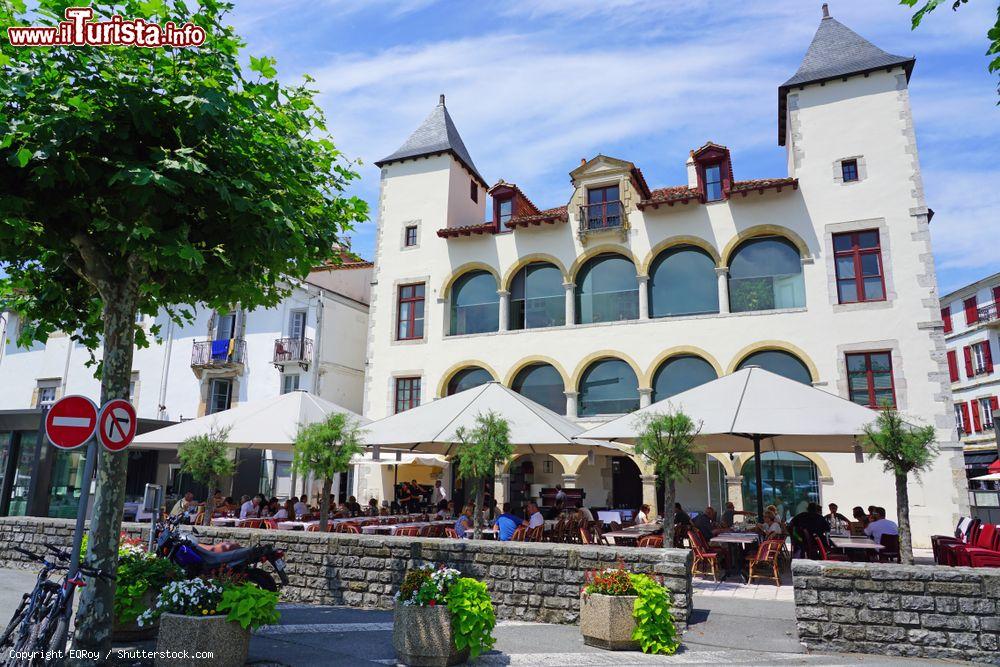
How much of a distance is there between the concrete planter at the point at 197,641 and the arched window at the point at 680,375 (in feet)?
48.8

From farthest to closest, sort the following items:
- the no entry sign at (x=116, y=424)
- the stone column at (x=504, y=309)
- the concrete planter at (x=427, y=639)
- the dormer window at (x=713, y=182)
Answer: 1. the stone column at (x=504, y=309)
2. the dormer window at (x=713, y=182)
3. the concrete planter at (x=427, y=639)
4. the no entry sign at (x=116, y=424)

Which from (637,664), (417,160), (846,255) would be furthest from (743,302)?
(637,664)

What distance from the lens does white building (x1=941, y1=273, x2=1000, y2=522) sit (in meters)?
32.7

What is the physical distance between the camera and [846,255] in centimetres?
1789

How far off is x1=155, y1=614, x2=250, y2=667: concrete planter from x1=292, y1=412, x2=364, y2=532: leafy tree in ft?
17.2

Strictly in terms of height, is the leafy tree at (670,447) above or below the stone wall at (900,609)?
above

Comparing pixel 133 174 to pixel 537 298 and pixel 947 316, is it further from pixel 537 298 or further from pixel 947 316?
pixel 947 316

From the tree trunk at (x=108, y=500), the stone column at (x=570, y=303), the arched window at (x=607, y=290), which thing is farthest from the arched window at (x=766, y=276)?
the tree trunk at (x=108, y=500)

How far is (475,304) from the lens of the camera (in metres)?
22.2

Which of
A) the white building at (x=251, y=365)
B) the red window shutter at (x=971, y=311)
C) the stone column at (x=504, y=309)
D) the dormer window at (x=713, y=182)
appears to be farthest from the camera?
the red window shutter at (x=971, y=311)

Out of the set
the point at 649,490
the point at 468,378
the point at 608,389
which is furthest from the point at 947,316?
the point at 468,378

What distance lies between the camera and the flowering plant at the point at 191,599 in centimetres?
554

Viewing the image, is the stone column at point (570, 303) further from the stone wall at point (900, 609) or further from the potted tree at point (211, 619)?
the potted tree at point (211, 619)

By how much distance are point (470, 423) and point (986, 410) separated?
33558mm
